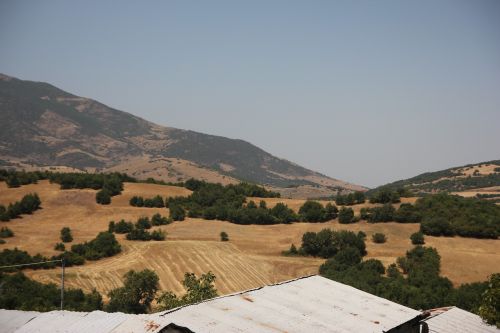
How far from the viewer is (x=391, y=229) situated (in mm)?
70312

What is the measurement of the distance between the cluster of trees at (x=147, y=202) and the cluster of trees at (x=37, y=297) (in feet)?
146

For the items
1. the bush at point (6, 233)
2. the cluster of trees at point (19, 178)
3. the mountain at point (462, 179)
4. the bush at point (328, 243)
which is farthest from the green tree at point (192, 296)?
the mountain at point (462, 179)

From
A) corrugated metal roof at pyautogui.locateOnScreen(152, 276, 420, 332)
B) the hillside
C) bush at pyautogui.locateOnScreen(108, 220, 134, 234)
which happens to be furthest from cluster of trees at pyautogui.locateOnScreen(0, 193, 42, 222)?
the hillside

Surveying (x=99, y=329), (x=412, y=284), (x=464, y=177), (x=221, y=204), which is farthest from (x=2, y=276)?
A: (x=464, y=177)

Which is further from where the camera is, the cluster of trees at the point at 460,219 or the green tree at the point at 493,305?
the cluster of trees at the point at 460,219

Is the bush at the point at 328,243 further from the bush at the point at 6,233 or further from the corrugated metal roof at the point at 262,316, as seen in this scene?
the bush at the point at 6,233

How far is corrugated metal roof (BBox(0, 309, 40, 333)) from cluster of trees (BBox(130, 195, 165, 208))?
65.0 metres

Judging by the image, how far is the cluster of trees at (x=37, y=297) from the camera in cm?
3312

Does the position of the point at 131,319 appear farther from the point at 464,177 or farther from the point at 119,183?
the point at 464,177

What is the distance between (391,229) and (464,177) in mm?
103990

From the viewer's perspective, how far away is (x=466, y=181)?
151375mm

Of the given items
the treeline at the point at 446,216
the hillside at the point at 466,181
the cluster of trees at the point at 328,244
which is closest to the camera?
the cluster of trees at the point at 328,244

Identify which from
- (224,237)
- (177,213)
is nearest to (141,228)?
(177,213)

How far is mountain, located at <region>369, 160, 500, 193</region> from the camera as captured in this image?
14488cm
